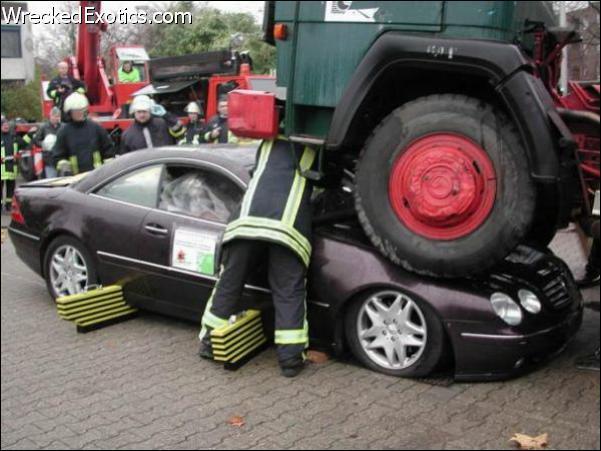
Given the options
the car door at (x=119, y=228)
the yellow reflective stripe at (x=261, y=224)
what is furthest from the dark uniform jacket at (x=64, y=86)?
the car door at (x=119, y=228)

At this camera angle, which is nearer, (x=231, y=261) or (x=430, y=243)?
(x=430, y=243)

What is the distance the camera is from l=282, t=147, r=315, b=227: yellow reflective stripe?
5.58 ft

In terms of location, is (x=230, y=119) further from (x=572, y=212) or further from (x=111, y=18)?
(x=572, y=212)

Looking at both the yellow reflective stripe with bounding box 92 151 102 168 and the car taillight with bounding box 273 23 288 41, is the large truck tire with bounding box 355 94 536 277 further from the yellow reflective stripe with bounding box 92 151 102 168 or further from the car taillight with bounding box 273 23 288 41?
the yellow reflective stripe with bounding box 92 151 102 168

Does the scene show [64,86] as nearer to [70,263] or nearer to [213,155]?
[213,155]

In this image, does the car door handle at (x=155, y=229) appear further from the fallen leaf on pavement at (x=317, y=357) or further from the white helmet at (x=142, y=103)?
the white helmet at (x=142, y=103)

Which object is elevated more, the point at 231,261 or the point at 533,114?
the point at 533,114

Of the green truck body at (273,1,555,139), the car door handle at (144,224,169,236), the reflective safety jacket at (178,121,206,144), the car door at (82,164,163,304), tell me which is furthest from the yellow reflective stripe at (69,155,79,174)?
the green truck body at (273,1,555,139)

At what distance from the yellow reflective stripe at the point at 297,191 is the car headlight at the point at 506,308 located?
4.20 ft

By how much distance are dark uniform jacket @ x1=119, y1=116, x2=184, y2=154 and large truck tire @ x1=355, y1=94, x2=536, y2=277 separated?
0.45 meters

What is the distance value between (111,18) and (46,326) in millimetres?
Result: 3879

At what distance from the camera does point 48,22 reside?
84 centimetres

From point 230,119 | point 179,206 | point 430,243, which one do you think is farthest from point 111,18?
point 179,206

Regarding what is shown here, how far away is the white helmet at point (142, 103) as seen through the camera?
4.11 ft
